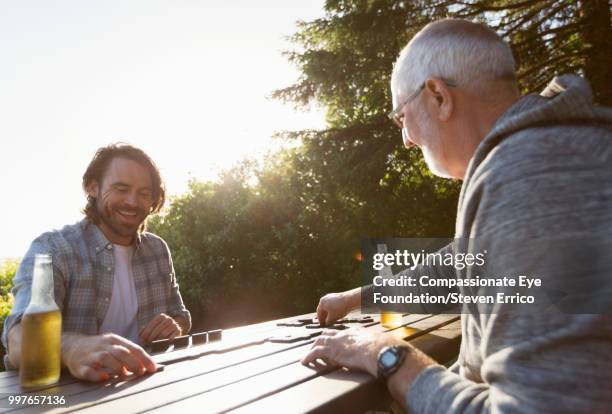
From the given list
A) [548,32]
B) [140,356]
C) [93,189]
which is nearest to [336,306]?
[140,356]

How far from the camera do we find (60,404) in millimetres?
1146

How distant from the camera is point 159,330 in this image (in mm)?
2209

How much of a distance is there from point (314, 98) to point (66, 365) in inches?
316

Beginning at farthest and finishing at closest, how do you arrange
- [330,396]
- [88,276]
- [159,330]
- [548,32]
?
[548,32] < [88,276] < [159,330] < [330,396]

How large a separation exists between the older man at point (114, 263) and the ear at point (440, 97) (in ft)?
5.24

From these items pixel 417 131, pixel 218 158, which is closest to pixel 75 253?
pixel 417 131

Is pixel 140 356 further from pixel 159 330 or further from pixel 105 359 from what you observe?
pixel 159 330

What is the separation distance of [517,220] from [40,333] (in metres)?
1.29

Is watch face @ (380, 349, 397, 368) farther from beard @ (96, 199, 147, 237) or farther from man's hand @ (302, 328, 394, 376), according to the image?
beard @ (96, 199, 147, 237)

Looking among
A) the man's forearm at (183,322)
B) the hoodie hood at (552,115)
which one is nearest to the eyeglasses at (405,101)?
the hoodie hood at (552,115)

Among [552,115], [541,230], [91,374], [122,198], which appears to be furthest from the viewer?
[122,198]

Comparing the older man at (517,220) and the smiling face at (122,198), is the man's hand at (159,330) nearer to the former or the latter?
the smiling face at (122,198)

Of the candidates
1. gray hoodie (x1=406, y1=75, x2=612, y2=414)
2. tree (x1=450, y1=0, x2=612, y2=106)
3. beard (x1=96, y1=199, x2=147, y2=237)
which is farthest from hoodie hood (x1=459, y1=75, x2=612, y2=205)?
tree (x1=450, y1=0, x2=612, y2=106)

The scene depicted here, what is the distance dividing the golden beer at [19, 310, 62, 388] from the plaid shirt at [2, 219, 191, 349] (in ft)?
2.21
